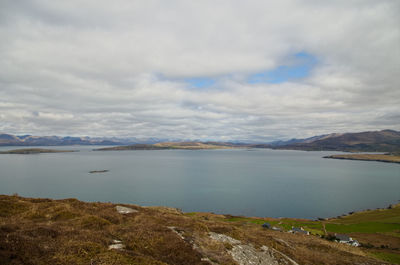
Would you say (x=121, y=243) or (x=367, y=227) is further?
(x=367, y=227)

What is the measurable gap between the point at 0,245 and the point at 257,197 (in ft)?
331

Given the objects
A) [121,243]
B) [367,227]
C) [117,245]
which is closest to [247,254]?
[121,243]

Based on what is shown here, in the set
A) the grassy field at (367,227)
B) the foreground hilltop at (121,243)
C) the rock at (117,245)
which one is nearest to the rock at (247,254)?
the foreground hilltop at (121,243)

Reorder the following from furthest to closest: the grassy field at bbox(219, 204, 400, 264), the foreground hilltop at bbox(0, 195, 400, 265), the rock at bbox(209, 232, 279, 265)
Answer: the grassy field at bbox(219, 204, 400, 264) → the rock at bbox(209, 232, 279, 265) → the foreground hilltop at bbox(0, 195, 400, 265)

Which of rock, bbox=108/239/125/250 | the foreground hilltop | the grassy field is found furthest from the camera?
the grassy field

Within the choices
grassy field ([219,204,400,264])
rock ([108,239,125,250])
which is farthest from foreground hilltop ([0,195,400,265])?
grassy field ([219,204,400,264])

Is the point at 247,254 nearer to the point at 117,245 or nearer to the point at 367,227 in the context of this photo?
the point at 117,245

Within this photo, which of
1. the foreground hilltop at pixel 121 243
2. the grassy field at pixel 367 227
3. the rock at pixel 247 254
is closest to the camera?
the foreground hilltop at pixel 121 243

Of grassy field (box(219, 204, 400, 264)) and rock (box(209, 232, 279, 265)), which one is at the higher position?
rock (box(209, 232, 279, 265))

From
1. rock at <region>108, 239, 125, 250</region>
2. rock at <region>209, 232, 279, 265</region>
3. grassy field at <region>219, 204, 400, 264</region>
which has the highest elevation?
rock at <region>108, 239, 125, 250</region>

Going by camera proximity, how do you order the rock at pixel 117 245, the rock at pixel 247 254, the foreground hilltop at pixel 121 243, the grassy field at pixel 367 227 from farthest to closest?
the grassy field at pixel 367 227 < the rock at pixel 247 254 < the rock at pixel 117 245 < the foreground hilltop at pixel 121 243

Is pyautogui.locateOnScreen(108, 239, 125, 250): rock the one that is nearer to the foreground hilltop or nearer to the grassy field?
the foreground hilltop

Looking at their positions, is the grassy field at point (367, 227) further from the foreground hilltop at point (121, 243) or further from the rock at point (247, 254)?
the rock at point (247, 254)

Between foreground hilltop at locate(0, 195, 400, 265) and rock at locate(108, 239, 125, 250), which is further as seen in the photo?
rock at locate(108, 239, 125, 250)
